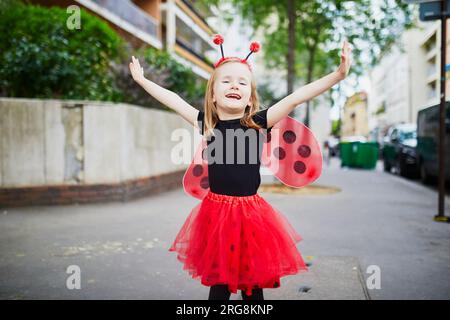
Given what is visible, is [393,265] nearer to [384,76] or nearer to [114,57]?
[114,57]

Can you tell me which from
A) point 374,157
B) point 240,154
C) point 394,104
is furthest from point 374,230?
point 394,104

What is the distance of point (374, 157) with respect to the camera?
2045 centimetres

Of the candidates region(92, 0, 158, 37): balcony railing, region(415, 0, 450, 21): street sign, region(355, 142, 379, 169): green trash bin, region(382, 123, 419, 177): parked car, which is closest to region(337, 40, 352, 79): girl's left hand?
region(415, 0, 450, 21): street sign

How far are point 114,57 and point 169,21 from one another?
19.3 meters

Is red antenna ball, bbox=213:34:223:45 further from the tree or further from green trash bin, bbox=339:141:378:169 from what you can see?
green trash bin, bbox=339:141:378:169

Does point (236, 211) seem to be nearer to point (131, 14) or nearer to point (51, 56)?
point (51, 56)

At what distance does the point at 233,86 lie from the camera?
2.69 meters

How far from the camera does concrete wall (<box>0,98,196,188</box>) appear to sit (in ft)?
24.8

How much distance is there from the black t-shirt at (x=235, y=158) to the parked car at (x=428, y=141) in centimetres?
943

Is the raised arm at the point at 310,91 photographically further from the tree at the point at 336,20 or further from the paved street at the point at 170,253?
the tree at the point at 336,20

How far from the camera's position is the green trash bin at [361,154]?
20.3m

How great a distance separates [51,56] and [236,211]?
6690mm

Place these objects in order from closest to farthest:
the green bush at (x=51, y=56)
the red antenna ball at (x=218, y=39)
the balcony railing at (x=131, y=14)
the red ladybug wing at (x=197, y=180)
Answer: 1. the red antenna ball at (x=218, y=39)
2. the red ladybug wing at (x=197, y=180)
3. the green bush at (x=51, y=56)
4. the balcony railing at (x=131, y=14)

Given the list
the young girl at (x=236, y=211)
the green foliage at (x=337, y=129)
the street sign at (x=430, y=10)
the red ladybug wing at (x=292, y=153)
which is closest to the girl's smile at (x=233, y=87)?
A: the young girl at (x=236, y=211)
